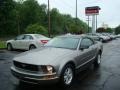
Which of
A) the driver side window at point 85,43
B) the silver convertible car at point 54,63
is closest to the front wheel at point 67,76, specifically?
the silver convertible car at point 54,63

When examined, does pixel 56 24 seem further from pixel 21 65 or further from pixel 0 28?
pixel 21 65

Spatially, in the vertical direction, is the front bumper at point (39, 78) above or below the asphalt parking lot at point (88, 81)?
above

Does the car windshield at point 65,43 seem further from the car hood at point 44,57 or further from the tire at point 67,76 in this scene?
the tire at point 67,76

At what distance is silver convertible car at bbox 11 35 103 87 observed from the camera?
5266 mm

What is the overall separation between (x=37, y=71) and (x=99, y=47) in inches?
185

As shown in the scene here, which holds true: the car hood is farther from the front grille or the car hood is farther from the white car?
the white car

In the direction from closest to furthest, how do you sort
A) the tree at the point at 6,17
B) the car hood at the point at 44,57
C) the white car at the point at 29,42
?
the car hood at the point at 44,57 → the white car at the point at 29,42 → the tree at the point at 6,17

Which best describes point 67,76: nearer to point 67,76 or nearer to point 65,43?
point 67,76

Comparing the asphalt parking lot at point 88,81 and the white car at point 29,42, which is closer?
the asphalt parking lot at point 88,81

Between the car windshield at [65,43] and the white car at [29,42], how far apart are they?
666cm

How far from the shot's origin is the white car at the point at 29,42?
14273 mm

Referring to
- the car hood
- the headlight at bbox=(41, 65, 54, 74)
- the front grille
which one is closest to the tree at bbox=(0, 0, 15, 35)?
the car hood

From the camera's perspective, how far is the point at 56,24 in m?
90.2

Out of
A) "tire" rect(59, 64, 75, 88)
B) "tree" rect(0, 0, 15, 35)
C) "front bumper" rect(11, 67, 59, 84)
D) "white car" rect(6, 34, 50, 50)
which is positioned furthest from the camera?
"tree" rect(0, 0, 15, 35)
